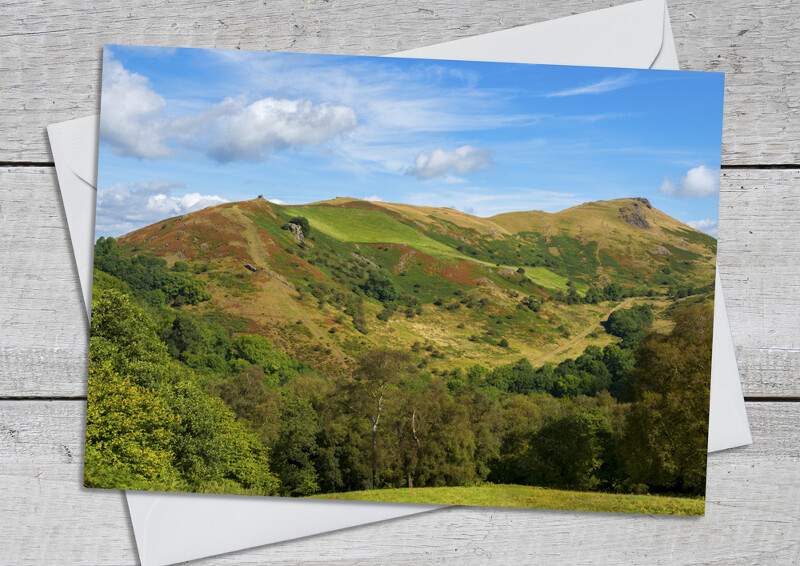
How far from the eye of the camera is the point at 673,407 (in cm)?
253

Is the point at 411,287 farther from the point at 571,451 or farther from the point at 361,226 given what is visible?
the point at 571,451

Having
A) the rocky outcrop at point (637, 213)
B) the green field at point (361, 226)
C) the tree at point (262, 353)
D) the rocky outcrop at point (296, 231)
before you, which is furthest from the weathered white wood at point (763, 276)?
the tree at point (262, 353)

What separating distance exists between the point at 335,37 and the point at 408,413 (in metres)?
1.63

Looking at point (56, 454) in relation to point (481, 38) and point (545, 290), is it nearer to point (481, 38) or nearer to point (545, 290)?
point (545, 290)

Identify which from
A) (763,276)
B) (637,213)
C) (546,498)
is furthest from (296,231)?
(763,276)

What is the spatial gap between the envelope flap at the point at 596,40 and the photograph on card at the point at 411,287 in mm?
82

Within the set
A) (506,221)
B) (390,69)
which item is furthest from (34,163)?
(506,221)

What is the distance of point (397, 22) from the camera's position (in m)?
2.64

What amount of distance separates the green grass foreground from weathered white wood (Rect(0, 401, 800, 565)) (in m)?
0.05

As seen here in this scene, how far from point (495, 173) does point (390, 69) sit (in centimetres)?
62

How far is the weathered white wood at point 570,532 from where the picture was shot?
254 centimetres

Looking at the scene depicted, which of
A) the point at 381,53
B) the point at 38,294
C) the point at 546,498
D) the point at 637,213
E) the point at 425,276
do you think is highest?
the point at 381,53

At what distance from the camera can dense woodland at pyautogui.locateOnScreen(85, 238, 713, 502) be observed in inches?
99.3

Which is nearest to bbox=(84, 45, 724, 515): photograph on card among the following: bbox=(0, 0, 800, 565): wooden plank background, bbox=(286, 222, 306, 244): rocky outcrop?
bbox=(286, 222, 306, 244): rocky outcrop
